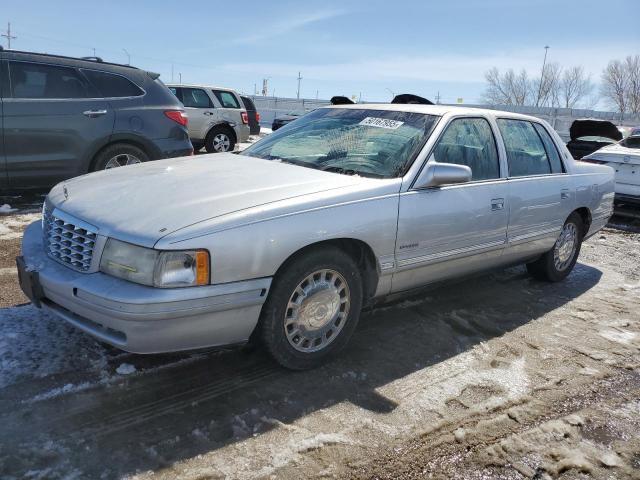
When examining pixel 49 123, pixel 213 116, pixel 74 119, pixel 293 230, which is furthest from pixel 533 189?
pixel 213 116

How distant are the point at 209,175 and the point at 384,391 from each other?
5.43ft

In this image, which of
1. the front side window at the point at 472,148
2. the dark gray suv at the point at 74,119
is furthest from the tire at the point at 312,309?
the dark gray suv at the point at 74,119

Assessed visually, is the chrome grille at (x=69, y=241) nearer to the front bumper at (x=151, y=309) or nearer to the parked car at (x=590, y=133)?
the front bumper at (x=151, y=309)

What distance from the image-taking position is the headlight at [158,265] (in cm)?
258

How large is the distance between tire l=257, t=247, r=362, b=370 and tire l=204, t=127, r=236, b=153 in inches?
406

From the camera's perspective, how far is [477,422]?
Answer: 2879 mm

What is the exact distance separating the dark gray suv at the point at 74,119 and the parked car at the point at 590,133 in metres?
9.24

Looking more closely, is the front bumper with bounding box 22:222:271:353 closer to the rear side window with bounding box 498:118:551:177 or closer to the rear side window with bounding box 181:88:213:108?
the rear side window with bounding box 498:118:551:177

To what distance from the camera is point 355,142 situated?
383 centimetres

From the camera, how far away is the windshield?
11.8ft

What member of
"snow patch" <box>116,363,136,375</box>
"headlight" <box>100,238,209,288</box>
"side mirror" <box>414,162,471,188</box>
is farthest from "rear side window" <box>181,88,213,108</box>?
"headlight" <box>100,238,209,288</box>

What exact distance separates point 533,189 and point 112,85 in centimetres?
493

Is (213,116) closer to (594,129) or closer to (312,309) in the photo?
(594,129)

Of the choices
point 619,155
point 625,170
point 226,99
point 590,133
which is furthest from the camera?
point 226,99
